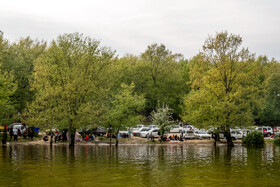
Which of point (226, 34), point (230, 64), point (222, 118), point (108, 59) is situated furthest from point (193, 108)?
point (108, 59)

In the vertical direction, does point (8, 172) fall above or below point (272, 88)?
below

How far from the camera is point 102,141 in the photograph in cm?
5272

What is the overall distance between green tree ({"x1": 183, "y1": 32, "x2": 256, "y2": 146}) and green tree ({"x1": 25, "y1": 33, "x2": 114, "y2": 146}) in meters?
15.8

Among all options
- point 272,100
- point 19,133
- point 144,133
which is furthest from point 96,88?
point 272,100

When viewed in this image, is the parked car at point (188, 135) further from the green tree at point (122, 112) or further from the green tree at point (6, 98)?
the green tree at point (6, 98)

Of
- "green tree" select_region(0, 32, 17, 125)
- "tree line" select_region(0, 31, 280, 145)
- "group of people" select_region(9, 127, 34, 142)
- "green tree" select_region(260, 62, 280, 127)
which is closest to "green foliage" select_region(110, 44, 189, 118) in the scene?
"green tree" select_region(260, 62, 280, 127)

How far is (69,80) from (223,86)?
2284cm

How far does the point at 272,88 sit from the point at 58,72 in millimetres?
57302

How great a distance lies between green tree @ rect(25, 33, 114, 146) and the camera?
136ft

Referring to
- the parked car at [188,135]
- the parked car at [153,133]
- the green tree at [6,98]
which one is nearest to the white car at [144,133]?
the parked car at [153,133]

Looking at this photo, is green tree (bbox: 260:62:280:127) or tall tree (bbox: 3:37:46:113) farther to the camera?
green tree (bbox: 260:62:280:127)

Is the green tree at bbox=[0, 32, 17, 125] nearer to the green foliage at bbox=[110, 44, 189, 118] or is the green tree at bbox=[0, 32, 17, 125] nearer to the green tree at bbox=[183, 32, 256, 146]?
the green tree at bbox=[183, 32, 256, 146]

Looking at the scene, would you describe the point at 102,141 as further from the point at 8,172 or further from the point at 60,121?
the point at 8,172

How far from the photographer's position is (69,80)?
138ft
